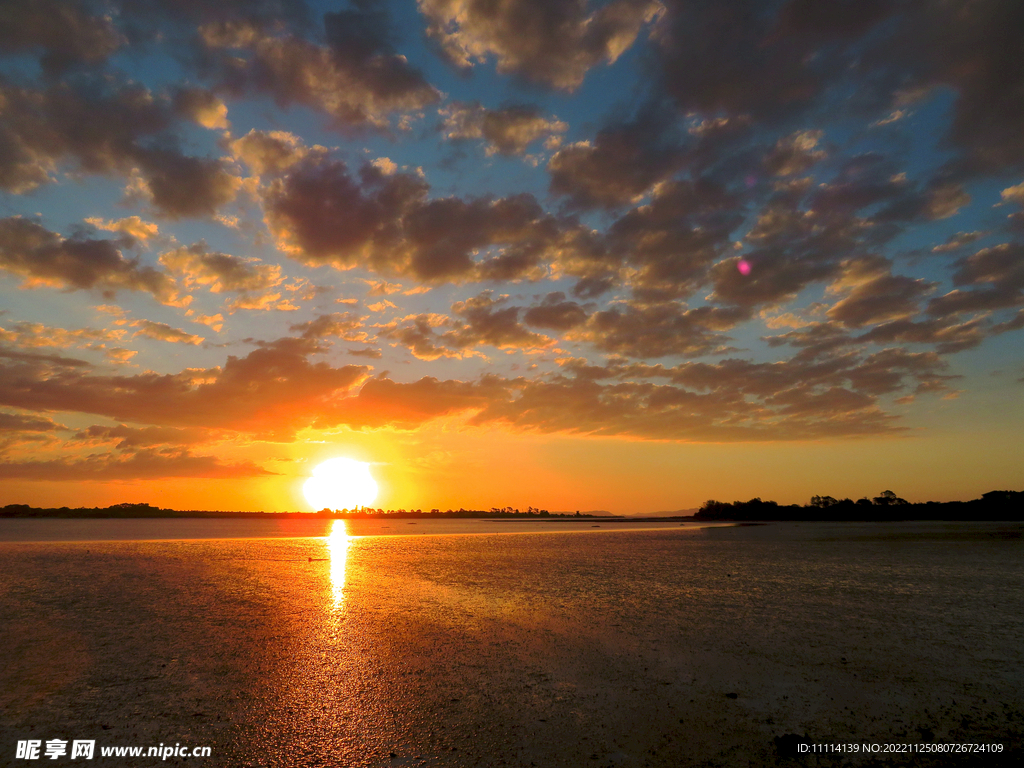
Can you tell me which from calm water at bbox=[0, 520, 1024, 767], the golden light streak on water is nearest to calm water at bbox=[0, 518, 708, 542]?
the golden light streak on water

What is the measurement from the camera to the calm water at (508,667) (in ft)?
17.9

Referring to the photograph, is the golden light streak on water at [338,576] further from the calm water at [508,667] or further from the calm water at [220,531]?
the calm water at [220,531]

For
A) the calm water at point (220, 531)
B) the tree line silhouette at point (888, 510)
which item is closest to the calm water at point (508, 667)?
the calm water at point (220, 531)

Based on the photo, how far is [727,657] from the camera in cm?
795

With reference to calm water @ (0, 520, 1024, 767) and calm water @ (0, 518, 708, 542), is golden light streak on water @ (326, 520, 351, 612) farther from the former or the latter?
calm water @ (0, 518, 708, 542)

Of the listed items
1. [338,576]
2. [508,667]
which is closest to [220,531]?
[338,576]

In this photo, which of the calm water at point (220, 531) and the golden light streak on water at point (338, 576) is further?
the calm water at point (220, 531)

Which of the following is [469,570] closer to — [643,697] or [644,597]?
[644,597]

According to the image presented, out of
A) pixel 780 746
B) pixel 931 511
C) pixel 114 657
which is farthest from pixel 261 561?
pixel 931 511

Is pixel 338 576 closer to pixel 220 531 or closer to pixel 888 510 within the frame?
pixel 220 531

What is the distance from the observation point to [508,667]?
757 cm

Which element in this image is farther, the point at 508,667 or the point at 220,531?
the point at 220,531

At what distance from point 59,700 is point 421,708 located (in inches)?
176

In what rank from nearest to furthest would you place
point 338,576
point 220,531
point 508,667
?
point 508,667 → point 338,576 → point 220,531
